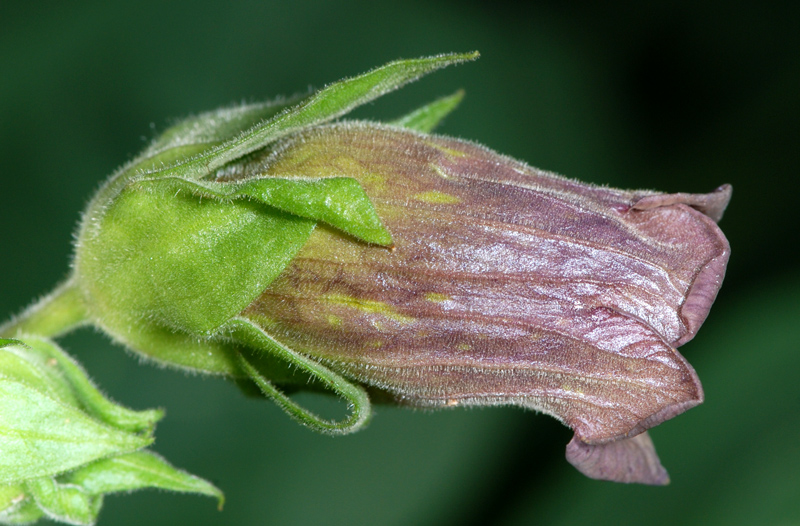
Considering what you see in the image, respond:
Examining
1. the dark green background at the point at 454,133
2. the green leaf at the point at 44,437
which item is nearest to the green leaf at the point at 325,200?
the green leaf at the point at 44,437

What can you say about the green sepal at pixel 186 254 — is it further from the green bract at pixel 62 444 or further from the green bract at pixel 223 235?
the green bract at pixel 62 444

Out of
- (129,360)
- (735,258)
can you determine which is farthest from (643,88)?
(129,360)

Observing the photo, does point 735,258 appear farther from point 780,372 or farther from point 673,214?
point 673,214

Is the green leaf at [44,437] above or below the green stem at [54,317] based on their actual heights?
below

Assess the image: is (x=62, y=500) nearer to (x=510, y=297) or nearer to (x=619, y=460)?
(x=510, y=297)

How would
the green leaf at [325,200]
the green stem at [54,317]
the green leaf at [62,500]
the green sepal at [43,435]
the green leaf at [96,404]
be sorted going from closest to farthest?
the green leaf at [325,200] < the green sepal at [43,435] < the green leaf at [62,500] < the green leaf at [96,404] < the green stem at [54,317]

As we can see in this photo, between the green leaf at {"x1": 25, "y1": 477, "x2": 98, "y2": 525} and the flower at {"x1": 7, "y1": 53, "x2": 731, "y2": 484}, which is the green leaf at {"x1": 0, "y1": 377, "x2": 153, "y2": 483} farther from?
the flower at {"x1": 7, "y1": 53, "x2": 731, "y2": 484}

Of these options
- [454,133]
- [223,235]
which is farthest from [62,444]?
[454,133]
